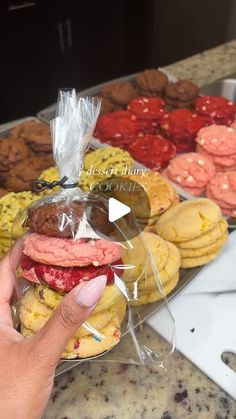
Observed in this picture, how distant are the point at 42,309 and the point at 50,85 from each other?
244 cm

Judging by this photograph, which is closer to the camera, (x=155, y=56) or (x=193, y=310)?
(x=193, y=310)

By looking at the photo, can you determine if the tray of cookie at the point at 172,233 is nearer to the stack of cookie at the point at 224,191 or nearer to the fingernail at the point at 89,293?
the stack of cookie at the point at 224,191

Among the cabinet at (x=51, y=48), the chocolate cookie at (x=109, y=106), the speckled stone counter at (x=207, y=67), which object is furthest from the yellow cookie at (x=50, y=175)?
the cabinet at (x=51, y=48)

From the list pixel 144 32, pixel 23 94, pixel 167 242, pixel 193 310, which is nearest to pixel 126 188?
pixel 167 242

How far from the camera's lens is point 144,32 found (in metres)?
3.25

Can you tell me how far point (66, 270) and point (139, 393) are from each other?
10.8 inches

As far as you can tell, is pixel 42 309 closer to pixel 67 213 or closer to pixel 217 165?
pixel 67 213

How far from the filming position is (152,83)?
5.26ft

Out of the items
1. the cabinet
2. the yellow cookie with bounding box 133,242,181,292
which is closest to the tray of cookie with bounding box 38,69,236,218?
the yellow cookie with bounding box 133,242,181,292

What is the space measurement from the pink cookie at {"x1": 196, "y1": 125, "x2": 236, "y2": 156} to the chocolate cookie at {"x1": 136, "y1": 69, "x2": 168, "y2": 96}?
338 mm

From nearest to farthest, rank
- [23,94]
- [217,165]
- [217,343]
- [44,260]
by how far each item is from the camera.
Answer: [44,260] < [217,343] < [217,165] < [23,94]

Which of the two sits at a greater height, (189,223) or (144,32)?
(189,223)

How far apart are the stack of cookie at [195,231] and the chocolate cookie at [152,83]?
0.72 m

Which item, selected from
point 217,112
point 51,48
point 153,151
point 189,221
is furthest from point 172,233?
point 51,48
